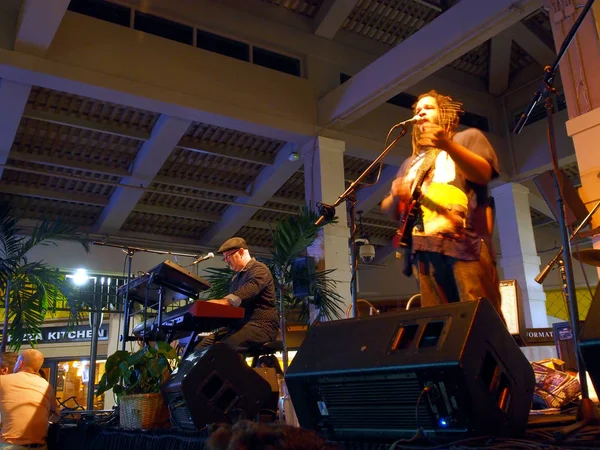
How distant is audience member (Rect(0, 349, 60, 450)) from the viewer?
138 inches

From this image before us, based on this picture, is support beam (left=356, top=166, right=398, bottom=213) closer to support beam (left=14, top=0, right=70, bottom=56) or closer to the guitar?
support beam (left=14, top=0, right=70, bottom=56)

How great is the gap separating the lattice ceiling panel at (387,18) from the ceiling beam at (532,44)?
4.18 ft

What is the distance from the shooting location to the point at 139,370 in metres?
3.13

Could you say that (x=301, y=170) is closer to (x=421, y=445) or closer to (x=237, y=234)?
(x=237, y=234)

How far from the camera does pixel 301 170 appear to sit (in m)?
8.72

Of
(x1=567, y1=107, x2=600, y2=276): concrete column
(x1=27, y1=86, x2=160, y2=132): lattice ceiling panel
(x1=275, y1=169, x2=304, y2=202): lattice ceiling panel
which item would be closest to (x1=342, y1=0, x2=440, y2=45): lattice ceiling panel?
(x1=275, y1=169, x2=304, y2=202): lattice ceiling panel

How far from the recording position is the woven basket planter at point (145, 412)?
2955 mm

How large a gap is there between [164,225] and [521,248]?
19.1ft

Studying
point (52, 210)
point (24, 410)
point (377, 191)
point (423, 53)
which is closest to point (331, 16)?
point (423, 53)

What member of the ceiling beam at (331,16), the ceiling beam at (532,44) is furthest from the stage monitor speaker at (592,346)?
the ceiling beam at (532,44)

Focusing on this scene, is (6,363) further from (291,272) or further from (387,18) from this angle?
(387,18)

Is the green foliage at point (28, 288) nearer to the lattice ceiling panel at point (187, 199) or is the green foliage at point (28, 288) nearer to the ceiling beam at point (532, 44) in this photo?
the lattice ceiling panel at point (187, 199)

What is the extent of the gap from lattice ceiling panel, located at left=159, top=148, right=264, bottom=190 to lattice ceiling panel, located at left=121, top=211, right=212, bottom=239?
4.42 ft

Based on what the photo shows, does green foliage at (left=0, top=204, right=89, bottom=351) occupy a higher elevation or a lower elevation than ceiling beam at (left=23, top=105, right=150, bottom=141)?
lower
